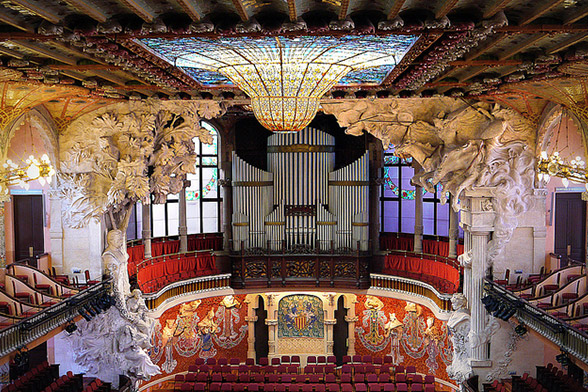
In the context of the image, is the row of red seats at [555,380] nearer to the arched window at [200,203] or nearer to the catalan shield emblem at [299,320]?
the catalan shield emblem at [299,320]

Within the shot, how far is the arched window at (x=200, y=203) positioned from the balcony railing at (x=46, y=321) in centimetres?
A: 595

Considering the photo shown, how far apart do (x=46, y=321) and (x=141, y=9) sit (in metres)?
8.21

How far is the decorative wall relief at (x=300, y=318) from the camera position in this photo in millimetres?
22578

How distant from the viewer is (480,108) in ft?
49.6

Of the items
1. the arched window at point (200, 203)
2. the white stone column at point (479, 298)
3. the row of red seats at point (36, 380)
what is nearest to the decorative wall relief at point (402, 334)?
the white stone column at point (479, 298)

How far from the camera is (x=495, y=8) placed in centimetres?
735

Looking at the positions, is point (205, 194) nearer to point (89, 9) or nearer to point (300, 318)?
point (300, 318)

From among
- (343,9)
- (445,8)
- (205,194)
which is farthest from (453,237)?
(343,9)

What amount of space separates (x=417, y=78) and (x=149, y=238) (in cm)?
1124

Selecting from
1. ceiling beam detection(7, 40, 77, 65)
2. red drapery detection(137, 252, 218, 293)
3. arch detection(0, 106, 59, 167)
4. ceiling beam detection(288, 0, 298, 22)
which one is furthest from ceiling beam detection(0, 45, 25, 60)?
red drapery detection(137, 252, 218, 293)

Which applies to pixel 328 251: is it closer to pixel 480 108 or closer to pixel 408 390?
pixel 408 390

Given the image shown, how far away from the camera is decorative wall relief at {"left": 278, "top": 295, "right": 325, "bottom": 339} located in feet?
74.1

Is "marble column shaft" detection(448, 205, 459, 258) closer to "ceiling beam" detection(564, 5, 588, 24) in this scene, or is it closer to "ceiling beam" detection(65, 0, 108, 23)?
"ceiling beam" detection(564, 5, 588, 24)

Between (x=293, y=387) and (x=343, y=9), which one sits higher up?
(x=343, y=9)
